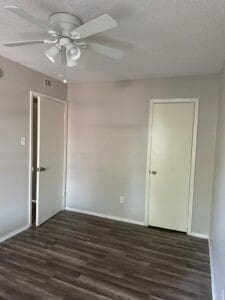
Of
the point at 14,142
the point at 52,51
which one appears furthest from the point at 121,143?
the point at 52,51

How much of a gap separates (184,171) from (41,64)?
2614 millimetres

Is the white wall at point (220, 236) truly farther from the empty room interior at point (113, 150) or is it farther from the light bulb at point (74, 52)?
the light bulb at point (74, 52)

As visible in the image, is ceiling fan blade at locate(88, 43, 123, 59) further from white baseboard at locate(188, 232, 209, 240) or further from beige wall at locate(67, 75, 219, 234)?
white baseboard at locate(188, 232, 209, 240)

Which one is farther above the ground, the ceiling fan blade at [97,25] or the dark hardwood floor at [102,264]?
the ceiling fan blade at [97,25]

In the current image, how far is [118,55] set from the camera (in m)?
1.88

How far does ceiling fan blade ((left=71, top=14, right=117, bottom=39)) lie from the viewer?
4.43ft

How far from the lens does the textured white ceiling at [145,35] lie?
1.62 meters

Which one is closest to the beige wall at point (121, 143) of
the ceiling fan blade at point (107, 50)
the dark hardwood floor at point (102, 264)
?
the dark hardwood floor at point (102, 264)

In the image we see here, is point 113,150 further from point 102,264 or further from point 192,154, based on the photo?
point 102,264

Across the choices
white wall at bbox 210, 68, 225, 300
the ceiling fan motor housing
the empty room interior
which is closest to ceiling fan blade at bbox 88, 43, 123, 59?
the empty room interior

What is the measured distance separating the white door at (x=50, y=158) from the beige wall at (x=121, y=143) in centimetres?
20

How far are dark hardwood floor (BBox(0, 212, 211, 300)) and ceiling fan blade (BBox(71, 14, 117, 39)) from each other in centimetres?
223

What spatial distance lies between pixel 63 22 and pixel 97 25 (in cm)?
45

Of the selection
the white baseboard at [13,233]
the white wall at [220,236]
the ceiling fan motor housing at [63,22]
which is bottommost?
the white baseboard at [13,233]
